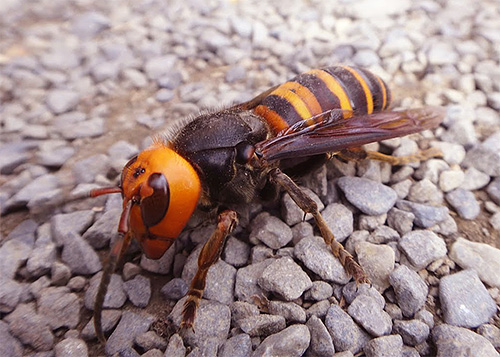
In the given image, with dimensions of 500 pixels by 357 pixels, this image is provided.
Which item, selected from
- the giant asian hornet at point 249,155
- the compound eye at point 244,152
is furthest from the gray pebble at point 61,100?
the compound eye at point 244,152

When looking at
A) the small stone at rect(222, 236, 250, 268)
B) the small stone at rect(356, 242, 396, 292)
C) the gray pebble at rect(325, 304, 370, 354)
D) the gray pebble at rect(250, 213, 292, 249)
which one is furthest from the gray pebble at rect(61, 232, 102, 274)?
the small stone at rect(356, 242, 396, 292)

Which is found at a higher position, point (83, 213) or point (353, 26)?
point (353, 26)

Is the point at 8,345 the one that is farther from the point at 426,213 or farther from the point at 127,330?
the point at 426,213

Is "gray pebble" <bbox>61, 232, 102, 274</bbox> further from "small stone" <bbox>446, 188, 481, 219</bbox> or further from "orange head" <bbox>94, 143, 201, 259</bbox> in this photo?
"small stone" <bbox>446, 188, 481, 219</bbox>

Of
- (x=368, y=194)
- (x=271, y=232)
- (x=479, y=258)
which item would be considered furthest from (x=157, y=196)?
(x=479, y=258)

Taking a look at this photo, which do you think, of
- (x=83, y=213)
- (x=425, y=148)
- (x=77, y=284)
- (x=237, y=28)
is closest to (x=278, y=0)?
(x=237, y=28)

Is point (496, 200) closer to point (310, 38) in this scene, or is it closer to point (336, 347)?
point (336, 347)
